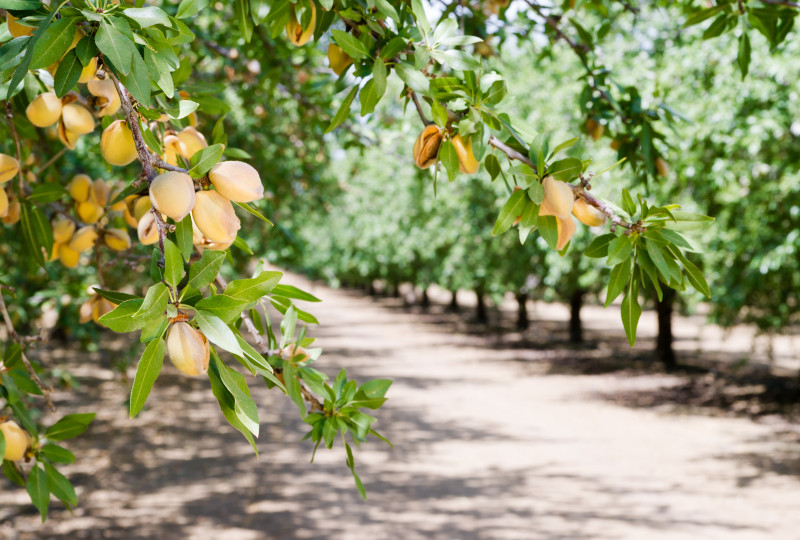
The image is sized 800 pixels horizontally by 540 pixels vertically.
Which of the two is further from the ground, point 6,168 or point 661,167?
point 661,167

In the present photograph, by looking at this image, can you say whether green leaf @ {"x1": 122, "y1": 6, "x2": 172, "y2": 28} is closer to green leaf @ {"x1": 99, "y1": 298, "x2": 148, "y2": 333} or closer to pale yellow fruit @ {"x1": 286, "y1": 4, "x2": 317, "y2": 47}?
green leaf @ {"x1": 99, "y1": 298, "x2": 148, "y2": 333}

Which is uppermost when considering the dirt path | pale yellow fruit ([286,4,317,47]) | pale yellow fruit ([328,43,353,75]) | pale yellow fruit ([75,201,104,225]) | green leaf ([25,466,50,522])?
pale yellow fruit ([286,4,317,47])

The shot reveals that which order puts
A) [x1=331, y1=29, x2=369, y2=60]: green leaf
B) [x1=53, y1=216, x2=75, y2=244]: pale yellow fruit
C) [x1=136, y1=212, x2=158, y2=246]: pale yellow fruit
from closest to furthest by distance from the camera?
[x1=136, y1=212, x2=158, y2=246]: pale yellow fruit → [x1=331, y1=29, x2=369, y2=60]: green leaf → [x1=53, y1=216, x2=75, y2=244]: pale yellow fruit

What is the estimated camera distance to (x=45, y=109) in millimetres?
1376

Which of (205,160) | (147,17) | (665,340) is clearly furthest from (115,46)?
(665,340)

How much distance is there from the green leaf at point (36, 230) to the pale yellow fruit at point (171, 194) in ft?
3.06

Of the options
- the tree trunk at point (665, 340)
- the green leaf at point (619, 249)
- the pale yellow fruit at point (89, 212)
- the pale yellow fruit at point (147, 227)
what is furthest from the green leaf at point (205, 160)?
the tree trunk at point (665, 340)

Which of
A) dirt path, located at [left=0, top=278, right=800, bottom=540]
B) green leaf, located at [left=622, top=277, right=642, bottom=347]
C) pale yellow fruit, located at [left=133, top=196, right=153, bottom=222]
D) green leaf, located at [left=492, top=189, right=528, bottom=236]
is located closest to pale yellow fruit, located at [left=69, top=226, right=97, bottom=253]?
Answer: pale yellow fruit, located at [left=133, top=196, right=153, bottom=222]

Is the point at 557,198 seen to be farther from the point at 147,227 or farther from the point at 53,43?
the point at 53,43

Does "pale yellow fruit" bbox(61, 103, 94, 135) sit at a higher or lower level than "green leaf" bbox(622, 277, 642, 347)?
higher

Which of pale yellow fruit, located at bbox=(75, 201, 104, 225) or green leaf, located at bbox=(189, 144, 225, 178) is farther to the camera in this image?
pale yellow fruit, located at bbox=(75, 201, 104, 225)

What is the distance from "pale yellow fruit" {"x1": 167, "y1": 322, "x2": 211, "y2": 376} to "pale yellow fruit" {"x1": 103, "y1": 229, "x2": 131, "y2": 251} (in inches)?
37.9

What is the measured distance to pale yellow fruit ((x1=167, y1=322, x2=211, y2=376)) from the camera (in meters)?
0.89

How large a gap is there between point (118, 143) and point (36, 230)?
72 cm
